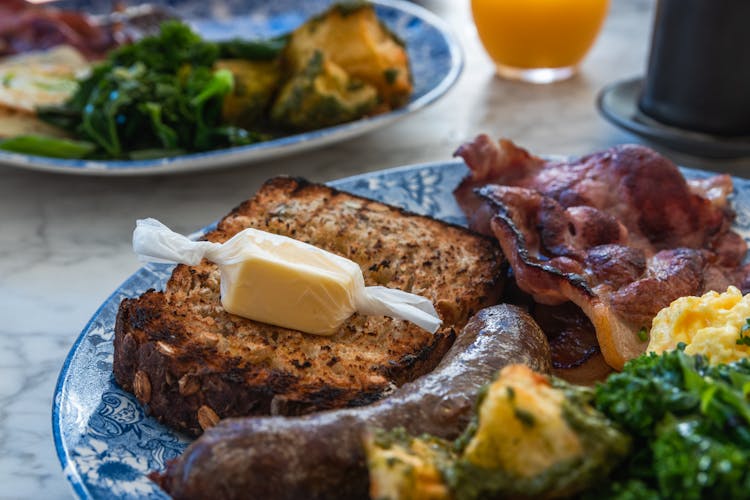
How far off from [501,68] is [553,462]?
3435mm

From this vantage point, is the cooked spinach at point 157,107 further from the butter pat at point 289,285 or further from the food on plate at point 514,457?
the food on plate at point 514,457

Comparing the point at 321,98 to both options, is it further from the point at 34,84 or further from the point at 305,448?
the point at 305,448

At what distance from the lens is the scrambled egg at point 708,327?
65.8 inches

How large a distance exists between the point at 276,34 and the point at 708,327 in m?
3.22

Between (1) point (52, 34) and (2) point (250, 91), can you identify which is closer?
(2) point (250, 91)

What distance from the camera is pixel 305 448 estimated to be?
4.74 feet

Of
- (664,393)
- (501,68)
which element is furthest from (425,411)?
(501,68)

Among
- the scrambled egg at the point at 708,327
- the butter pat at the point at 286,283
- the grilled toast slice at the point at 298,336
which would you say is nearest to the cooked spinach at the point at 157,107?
the grilled toast slice at the point at 298,336

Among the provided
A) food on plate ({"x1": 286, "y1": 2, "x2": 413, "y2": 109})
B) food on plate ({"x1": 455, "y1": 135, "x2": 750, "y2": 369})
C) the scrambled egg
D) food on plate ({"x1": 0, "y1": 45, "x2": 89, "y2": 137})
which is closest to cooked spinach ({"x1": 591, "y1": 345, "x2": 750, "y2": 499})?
the scrambled egg

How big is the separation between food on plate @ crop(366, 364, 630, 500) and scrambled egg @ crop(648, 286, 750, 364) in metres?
0.41

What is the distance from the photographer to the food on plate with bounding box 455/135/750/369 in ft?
6.84

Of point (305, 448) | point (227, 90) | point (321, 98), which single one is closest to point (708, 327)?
point (305, 448)

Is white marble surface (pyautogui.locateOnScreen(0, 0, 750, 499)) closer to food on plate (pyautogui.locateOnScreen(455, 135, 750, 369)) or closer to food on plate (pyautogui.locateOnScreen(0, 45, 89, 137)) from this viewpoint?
food on plate (pyautogui.locateOnScreen(0, 45, 89, 137))

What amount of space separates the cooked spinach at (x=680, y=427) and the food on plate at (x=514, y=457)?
5cm
